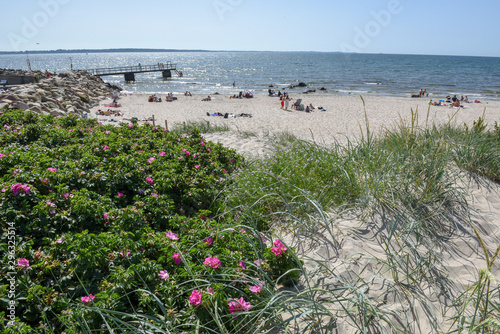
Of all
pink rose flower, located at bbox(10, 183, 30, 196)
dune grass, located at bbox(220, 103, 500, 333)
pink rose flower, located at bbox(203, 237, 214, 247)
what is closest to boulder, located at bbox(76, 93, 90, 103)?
dune grass, located at bbox(220, 103, 500, 333)

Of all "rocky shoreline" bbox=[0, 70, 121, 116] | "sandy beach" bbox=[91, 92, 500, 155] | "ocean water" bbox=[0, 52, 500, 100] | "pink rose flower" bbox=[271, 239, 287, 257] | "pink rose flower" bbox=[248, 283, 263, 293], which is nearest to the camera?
"pink rose flower" bbox=[248, 283, 263, 293]

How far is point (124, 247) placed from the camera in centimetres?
228

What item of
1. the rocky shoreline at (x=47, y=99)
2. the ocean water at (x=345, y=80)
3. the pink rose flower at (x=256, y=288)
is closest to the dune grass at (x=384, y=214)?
the pink rose flower at (x=256, y=288)

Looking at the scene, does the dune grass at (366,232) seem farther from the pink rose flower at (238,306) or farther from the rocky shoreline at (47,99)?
the rocky shoreline at (47,99)

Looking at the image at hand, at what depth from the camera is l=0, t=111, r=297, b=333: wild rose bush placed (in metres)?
1.92

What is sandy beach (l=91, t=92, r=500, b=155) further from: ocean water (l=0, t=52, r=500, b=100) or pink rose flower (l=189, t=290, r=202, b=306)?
pink rose flower (l=189, t=290, r=202, b=306)

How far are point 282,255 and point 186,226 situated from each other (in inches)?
38.0

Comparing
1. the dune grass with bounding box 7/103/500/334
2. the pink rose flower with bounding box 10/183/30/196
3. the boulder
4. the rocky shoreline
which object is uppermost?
the pink rose flower with bounding box 10/183/30/196

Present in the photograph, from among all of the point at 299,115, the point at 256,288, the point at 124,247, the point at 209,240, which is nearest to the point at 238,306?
the point at 256,288

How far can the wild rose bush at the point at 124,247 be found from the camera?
192 centimetres

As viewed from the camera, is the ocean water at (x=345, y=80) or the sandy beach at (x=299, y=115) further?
the ocean water at (x=345, y=80)

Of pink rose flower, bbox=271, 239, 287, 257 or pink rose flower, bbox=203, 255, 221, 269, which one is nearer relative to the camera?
pink rose flower, bbox=203, 255, 221, 269

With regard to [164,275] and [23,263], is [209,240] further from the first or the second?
[23,263]

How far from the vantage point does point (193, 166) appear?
4.50m
